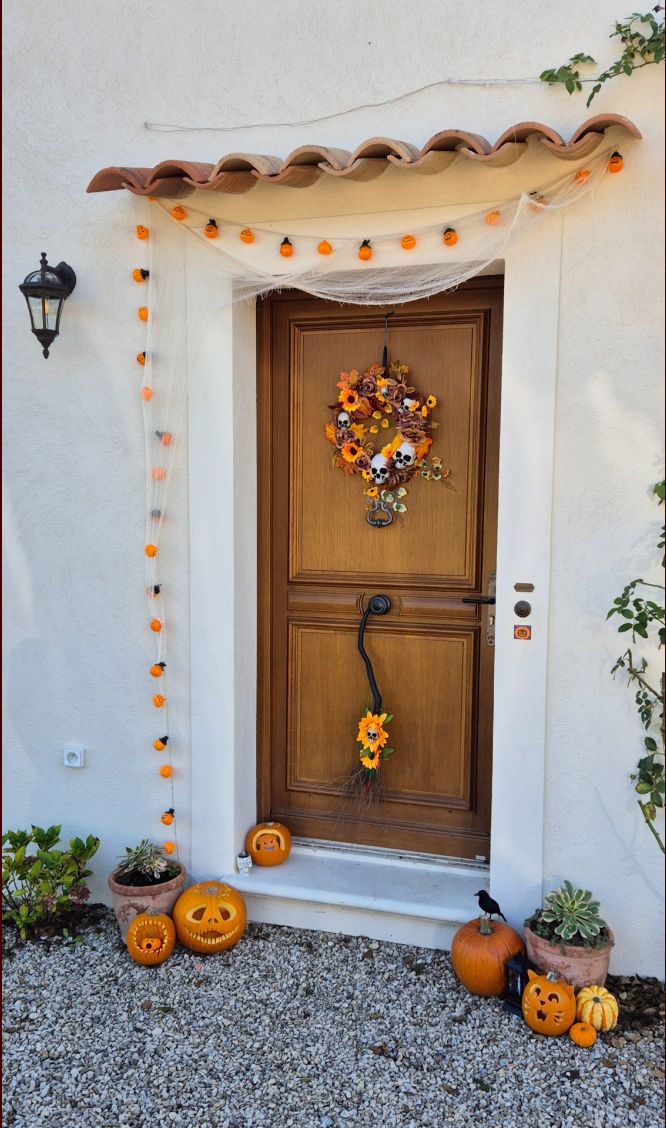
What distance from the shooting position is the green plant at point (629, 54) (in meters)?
2.32

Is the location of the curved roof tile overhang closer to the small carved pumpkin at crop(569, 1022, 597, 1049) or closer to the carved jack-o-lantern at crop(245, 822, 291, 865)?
the carved jack-o-lantern at crop(245, 822, 291, 865)

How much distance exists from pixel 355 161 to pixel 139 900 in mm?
2621

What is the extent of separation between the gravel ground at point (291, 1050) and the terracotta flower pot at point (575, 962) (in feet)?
0.58

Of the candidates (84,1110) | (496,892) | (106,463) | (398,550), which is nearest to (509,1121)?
(496,892)

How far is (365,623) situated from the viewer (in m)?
3.08

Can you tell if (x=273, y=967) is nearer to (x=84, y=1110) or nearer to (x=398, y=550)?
(x=84, y=1110)

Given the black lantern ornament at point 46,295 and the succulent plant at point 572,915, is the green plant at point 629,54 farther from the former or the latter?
the succulent plant at point 572,915

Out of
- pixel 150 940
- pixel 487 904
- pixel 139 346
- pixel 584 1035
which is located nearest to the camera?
pixel 584 1035

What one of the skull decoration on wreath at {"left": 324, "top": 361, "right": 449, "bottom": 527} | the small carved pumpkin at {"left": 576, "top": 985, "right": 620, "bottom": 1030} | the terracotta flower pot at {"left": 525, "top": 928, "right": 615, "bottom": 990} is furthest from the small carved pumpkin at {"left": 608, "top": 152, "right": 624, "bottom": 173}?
the small carved pumpkin at {"left": 576, "top": 985, "right": 620, "bottom": 1030}

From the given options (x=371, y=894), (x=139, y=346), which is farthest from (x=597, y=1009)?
(x=139, y=346)

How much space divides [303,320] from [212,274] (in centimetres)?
41

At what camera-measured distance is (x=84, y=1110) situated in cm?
212

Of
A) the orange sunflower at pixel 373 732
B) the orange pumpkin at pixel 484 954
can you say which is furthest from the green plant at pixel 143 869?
the orange pumpkin at pixel 484 954

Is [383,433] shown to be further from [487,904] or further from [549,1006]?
[549,1006]
